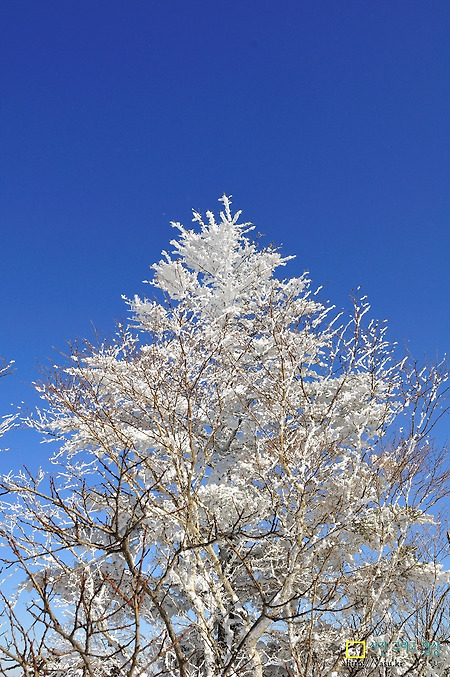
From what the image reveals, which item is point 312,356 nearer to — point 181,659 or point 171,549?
point 171,549

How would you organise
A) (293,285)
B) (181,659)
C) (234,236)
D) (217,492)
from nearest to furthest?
1. (181,659)
2. (217,492)
3. (293,285)
4. (234,236)

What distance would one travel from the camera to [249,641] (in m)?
4.02

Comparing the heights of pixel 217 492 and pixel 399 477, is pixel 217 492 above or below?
above

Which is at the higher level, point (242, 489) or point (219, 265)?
point (219, 265)

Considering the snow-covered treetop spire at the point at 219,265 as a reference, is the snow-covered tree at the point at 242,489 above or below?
below

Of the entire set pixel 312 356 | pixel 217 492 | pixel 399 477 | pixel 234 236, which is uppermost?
pixel 234 236

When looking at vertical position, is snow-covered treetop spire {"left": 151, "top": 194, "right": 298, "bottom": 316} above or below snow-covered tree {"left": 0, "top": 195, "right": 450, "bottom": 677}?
above

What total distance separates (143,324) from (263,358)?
372 cm

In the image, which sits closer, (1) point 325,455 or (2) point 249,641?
(2) point 249,641

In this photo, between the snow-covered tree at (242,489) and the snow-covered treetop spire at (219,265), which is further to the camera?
the snow-covered treetop spire at (219,265)

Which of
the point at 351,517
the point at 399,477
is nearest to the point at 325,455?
the point at 399,477

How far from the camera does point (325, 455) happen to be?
5.93 meters

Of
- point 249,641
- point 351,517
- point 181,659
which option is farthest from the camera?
point 351,517

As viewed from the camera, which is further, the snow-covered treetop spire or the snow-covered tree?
the snow-covered treetop spire
